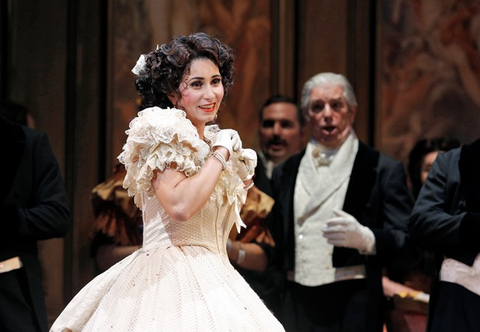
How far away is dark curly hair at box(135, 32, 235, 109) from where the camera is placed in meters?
3.15

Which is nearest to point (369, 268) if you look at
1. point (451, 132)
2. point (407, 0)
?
point (451, 132)

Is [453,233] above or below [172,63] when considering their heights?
below

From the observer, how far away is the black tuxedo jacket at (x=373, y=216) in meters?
4.45

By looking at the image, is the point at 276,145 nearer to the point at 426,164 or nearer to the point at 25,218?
the point at 426,164

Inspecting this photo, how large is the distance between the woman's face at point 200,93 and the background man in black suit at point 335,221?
1408mm

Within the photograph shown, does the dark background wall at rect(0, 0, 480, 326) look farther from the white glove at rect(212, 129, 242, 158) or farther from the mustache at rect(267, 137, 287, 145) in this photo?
the white glove at rect(212, 129, 242, 158)

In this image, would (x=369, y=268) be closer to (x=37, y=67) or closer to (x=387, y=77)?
(x=387, y=77)

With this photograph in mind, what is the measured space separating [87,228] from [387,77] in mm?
2092

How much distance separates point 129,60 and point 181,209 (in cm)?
321

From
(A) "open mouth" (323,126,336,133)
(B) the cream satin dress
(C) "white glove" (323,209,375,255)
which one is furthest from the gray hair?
(B) the cream satin dress

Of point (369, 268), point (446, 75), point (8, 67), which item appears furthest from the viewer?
point (446, 75)

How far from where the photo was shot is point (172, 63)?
3150 mm

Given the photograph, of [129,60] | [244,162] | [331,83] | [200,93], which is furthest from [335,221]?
[129,60]

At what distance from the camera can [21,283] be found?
4.00 metres
